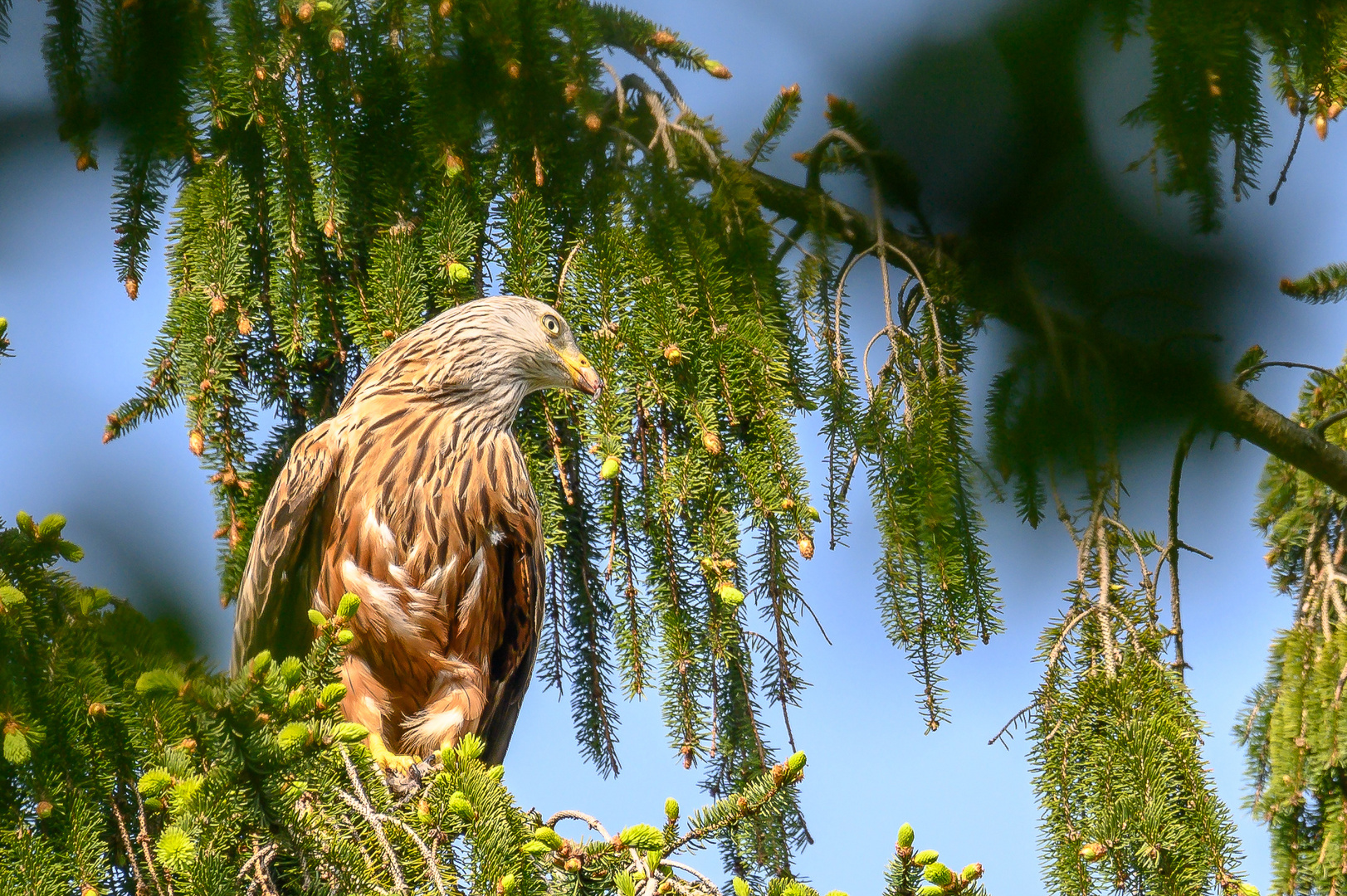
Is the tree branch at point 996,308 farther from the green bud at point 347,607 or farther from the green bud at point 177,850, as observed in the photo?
the green bud at point 177,850

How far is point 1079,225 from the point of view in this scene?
3.30 feet

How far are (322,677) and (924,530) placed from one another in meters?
1.48

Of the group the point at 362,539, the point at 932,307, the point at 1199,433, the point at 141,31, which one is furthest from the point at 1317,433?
the point at 141,31

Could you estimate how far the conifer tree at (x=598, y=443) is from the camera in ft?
5.42

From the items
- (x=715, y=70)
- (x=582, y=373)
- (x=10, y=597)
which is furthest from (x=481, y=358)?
(x=10, y=597)

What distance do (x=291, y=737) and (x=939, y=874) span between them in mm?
887

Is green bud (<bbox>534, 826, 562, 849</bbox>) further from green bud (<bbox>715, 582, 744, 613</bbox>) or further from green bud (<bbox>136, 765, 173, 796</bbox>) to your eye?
green bud (<bbox>715, 582, 744, 613</bbox>)

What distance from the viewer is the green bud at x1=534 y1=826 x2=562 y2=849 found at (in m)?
1.66

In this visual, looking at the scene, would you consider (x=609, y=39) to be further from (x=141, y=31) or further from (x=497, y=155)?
Answer: (x=141, y=31)

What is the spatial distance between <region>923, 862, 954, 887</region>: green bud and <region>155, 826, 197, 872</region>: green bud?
0.98 meters

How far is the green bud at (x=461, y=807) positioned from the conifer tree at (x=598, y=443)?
0.05 feet

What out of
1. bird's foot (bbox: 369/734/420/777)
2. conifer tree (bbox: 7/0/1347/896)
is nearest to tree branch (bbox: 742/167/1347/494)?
conifer tree (bbox: 7/0/1347/896)

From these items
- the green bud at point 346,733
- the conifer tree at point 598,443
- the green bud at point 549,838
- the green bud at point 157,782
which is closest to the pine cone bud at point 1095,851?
the conifer tree at point 598,443

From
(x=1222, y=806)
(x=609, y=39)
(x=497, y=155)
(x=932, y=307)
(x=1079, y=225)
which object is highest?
(x=609, y=39)
